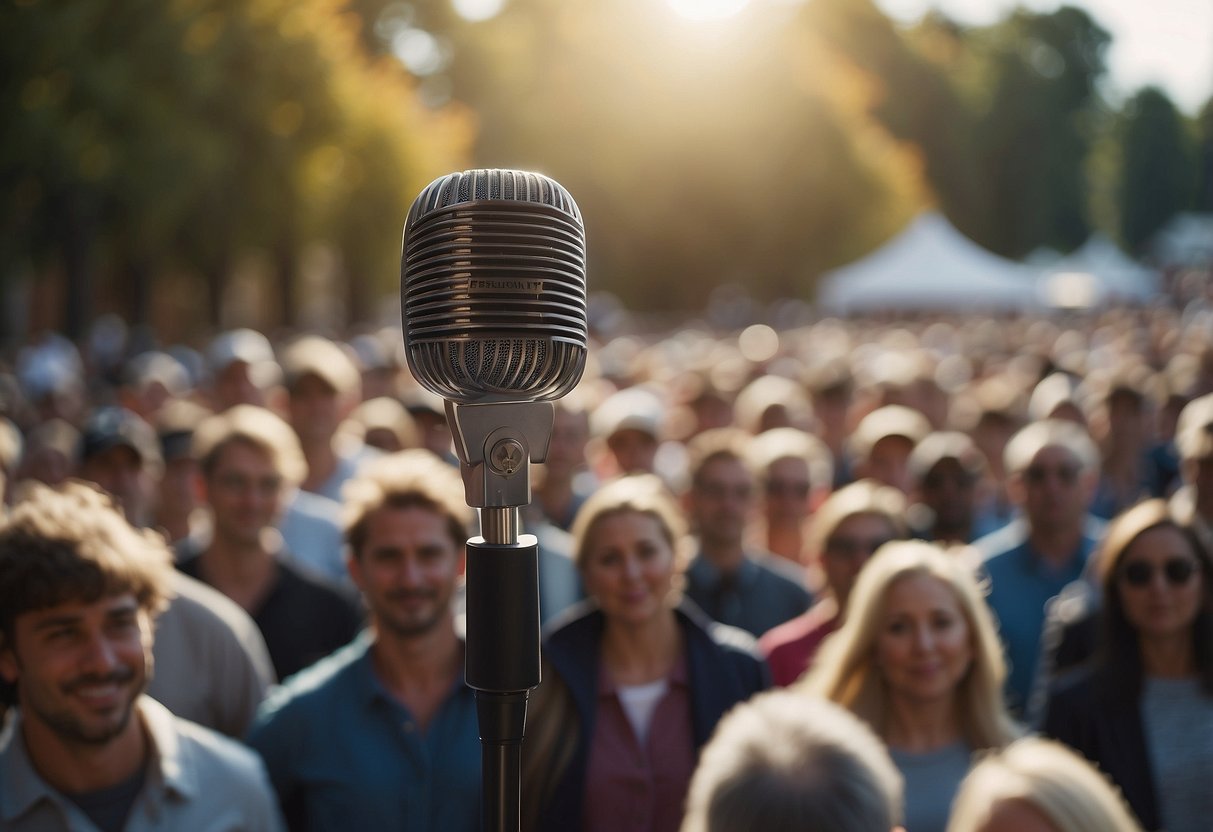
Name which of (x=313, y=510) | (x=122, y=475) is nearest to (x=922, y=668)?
(x=313, y=510)

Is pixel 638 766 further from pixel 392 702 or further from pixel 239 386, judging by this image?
pixel 239 386

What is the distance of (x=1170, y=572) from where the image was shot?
14.4 ft

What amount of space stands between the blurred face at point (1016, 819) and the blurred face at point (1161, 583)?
201 centimetres

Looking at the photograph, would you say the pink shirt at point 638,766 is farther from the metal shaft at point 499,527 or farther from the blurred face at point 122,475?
the blurred face at point 122,475

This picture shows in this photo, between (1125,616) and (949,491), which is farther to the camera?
(949,491)

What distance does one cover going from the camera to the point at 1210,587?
173 inches

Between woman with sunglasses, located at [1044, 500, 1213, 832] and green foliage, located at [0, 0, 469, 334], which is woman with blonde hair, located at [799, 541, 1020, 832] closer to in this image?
woman with sunglasses, located at [1044, 500, 1213, 832]

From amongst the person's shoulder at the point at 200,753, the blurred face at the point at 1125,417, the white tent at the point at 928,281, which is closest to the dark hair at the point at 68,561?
the person's shoulder at the point at 200,753

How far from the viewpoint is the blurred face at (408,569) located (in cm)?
390

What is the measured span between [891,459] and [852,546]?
2.21 m

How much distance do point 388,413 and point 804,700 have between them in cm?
564

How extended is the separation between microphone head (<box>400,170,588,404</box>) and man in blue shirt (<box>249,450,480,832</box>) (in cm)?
219

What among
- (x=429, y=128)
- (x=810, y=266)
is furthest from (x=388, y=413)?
(x=810, y=266)

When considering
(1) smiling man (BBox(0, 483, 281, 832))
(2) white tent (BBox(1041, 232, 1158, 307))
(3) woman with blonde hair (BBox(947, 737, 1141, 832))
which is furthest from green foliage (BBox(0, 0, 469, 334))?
(2) white tent (BBox(1041, 232, 1158, 307))
